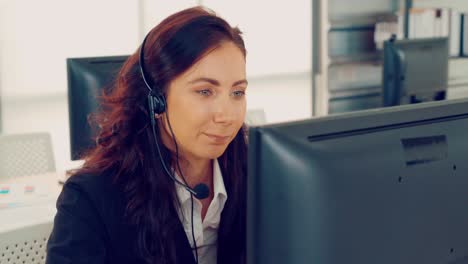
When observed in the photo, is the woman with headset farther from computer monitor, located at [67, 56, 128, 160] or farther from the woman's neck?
computer monitor, located at [67, 56, 128, 160]

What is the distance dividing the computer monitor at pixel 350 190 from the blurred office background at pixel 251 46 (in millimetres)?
2287

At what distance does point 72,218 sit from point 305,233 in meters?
0.56

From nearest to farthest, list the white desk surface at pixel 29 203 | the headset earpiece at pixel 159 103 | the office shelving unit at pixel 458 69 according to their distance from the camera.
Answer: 1. the headset earpiece at pixel 159 103
2. the white desk surface at pixel 29 203
3. the office shelving unit at pixel 458 69

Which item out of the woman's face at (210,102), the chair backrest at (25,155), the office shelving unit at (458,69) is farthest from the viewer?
the office shelving unit at (458,69)

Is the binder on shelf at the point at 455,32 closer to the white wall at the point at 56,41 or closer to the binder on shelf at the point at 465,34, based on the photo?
the binder on shelf at the point at 465,34

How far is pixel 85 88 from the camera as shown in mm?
1838

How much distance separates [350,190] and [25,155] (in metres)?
1.99

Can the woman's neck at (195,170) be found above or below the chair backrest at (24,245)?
above

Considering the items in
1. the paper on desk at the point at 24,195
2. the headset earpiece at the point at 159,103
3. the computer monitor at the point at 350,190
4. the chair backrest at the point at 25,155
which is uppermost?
the headset earpiece at the point at 159,103

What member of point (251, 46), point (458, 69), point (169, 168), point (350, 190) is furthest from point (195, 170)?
point (458, 69)

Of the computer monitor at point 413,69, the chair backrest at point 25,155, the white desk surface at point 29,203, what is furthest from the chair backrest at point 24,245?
the computer monitor at point 413,69

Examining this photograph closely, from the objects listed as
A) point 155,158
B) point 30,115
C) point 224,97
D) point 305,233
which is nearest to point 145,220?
point 155,158

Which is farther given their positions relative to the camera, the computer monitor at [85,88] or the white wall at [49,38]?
the white wall at [49,38]

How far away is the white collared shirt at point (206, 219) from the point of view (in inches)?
44.8
